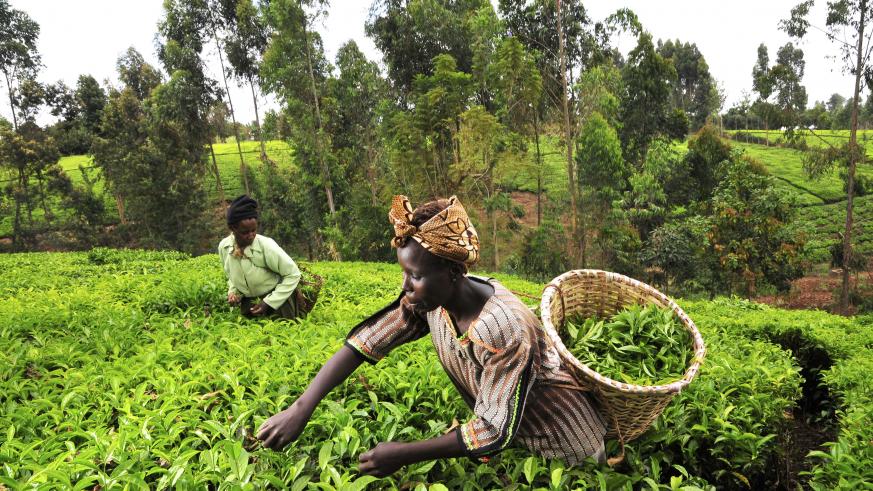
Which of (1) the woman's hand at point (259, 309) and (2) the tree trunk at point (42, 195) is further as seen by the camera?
(2) the tree trunk at point (42, 195)

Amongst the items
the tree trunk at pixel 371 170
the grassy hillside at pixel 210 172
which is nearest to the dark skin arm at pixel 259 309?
the tree trunk at pixel 371 170

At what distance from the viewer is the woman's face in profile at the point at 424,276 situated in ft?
4.64

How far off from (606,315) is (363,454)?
1.30 metres

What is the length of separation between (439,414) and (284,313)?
2035mm

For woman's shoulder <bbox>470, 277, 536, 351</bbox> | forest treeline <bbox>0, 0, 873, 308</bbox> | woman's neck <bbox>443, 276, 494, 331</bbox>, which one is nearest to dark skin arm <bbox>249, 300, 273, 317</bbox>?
woman's neck <bbox>443, 276, 494, 331</bbox>

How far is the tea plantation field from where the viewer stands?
5.24ft

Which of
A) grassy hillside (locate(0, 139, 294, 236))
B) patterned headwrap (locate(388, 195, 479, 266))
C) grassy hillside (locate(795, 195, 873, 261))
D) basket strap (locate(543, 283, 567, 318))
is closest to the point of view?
patterned headwrap (locate(388, 195, 479, 266))

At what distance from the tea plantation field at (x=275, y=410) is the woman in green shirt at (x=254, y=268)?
0.19m

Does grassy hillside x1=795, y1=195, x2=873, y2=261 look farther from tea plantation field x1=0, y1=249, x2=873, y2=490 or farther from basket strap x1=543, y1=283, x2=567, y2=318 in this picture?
basket strap x1=543, y1=283, x2=567, y2=318

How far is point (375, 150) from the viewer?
19359 millimetres

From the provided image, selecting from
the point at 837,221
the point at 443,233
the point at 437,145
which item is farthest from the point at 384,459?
the point at 837,221

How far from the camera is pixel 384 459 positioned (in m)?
1.38

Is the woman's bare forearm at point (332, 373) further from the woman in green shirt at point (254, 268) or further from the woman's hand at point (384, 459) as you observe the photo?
the woman in green shirt at point (254, 268)

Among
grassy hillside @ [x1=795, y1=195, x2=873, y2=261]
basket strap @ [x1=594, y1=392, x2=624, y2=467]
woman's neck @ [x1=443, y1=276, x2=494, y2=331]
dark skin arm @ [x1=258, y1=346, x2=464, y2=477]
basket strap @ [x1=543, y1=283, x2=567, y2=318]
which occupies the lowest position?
grassy hillside @ [x1=795, y1=195, x2=873, y2=261]
